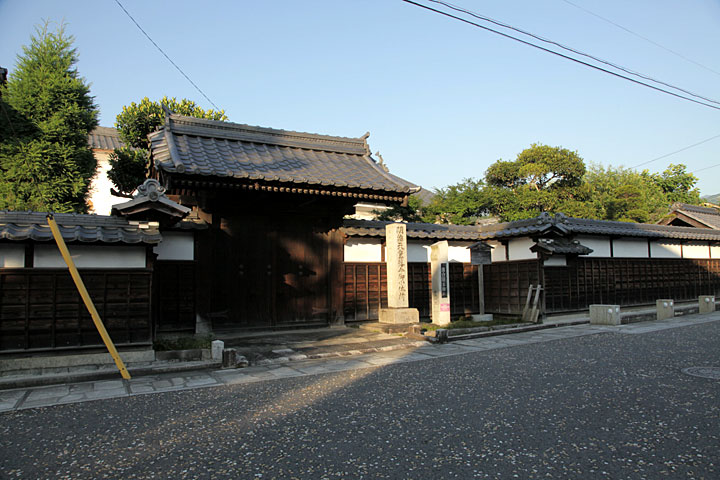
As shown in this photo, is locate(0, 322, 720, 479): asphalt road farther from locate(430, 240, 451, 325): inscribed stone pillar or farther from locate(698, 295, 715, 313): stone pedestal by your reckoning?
locate(698, 295, 715, 313): stone pedestal

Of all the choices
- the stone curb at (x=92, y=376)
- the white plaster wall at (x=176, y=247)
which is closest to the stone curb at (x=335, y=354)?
the stone curb at (x=92, y=376)

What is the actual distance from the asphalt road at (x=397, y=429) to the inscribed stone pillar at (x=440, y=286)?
6.23 meters

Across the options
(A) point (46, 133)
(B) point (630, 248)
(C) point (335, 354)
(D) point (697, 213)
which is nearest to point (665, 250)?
(B) point (630, 248)

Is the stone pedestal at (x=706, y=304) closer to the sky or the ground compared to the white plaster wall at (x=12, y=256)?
closer to the ground

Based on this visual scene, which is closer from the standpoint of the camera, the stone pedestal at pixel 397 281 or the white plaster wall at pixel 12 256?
the white plaster wall at pixel 12 256

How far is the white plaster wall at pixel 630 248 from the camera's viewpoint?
18.1 metres

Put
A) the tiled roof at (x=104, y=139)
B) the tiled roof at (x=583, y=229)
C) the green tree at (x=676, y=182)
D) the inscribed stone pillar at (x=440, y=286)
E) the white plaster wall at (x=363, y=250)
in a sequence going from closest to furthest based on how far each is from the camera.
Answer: the inscribed stone pillar at (x=440, y=286) → the white plaster wall at (x=363, y=250) → the tiled roof at (x=583, y=229) → the tiled roof at (x=104, y=139) → the green tree at (x=676, y=182)

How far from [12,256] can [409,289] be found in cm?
1118

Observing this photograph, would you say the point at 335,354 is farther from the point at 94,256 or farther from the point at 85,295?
the point at 94,256

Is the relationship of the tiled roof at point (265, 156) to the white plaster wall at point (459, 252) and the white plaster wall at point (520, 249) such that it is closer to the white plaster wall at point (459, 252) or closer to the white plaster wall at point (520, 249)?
the white plaster wall at point (459, 252)

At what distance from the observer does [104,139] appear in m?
31.9

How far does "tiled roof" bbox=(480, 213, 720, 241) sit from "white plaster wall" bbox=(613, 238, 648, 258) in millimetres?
455

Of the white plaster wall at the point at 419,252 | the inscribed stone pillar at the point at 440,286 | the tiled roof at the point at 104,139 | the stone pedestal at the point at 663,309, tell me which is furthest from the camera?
the tiled roof at the point at 104,139

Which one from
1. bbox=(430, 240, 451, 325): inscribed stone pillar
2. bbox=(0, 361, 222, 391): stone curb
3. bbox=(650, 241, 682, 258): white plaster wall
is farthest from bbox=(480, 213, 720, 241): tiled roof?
bbox=(0, 361, 222, 391): stone curb
